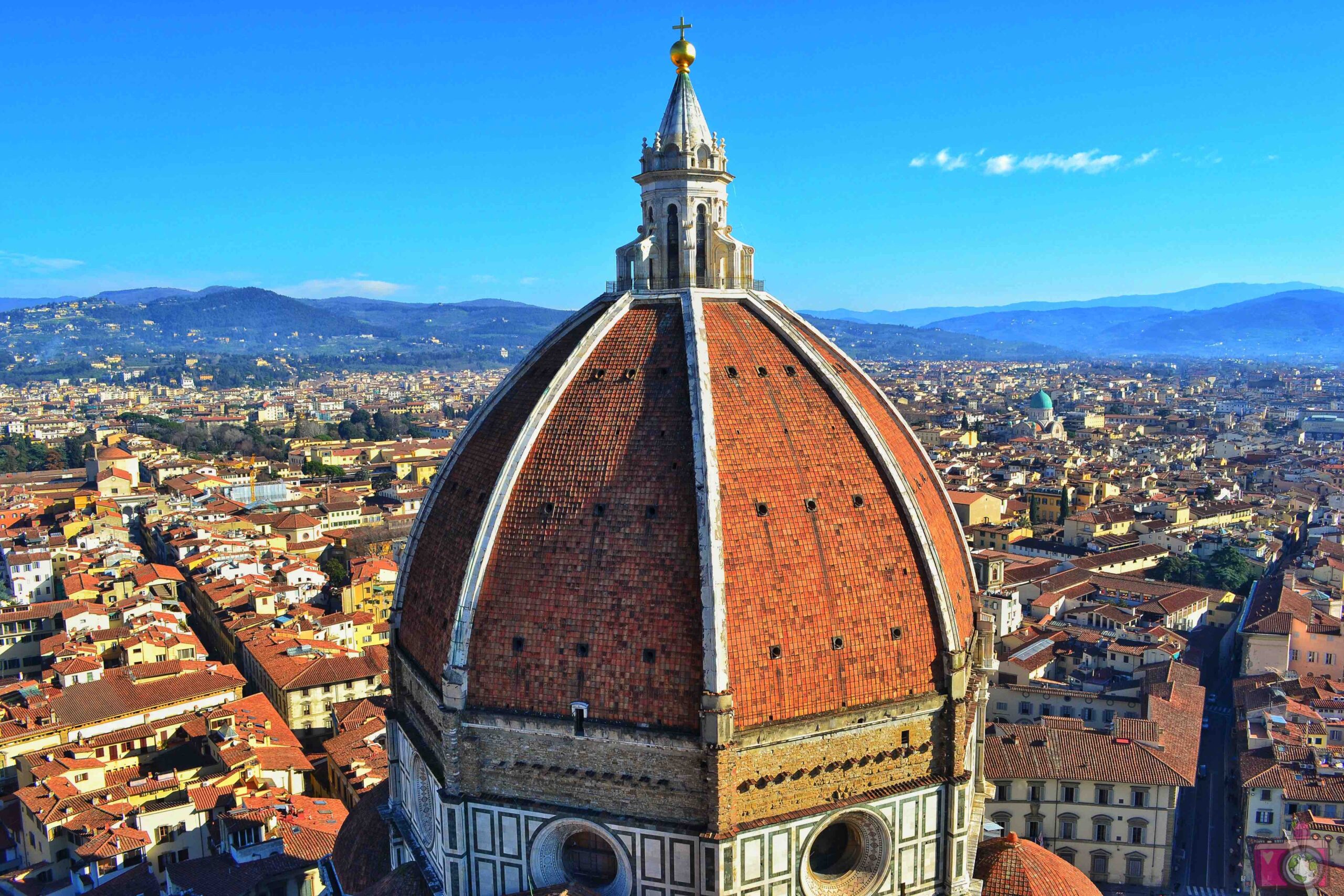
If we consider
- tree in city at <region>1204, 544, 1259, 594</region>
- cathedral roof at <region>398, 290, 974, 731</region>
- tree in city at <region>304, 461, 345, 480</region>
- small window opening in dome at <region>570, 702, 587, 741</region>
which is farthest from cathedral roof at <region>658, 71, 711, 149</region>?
tree in city at <region>304, 461, 345, 480</region>

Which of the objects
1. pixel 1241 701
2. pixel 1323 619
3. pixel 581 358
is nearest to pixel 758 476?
pixel 581 358

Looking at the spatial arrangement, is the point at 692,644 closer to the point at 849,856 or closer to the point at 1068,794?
the point at 849,856

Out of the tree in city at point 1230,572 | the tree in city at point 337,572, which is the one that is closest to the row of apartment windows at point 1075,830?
the tree in city at point 1230,572

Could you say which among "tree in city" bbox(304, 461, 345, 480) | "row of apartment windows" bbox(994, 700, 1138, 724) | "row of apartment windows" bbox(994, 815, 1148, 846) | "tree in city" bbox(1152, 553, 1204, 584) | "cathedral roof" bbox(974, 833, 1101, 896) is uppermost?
"cathedral roof" bbox(974, 833, 1101, 896)

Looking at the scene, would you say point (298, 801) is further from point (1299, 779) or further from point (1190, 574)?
point (1190, 574)

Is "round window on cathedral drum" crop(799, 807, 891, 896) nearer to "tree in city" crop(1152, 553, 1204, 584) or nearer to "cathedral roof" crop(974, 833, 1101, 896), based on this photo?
"cathedral roof" crop(974, 833, 1101, 896)

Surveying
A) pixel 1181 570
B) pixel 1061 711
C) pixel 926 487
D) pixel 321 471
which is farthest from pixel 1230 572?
pixel 321 471
